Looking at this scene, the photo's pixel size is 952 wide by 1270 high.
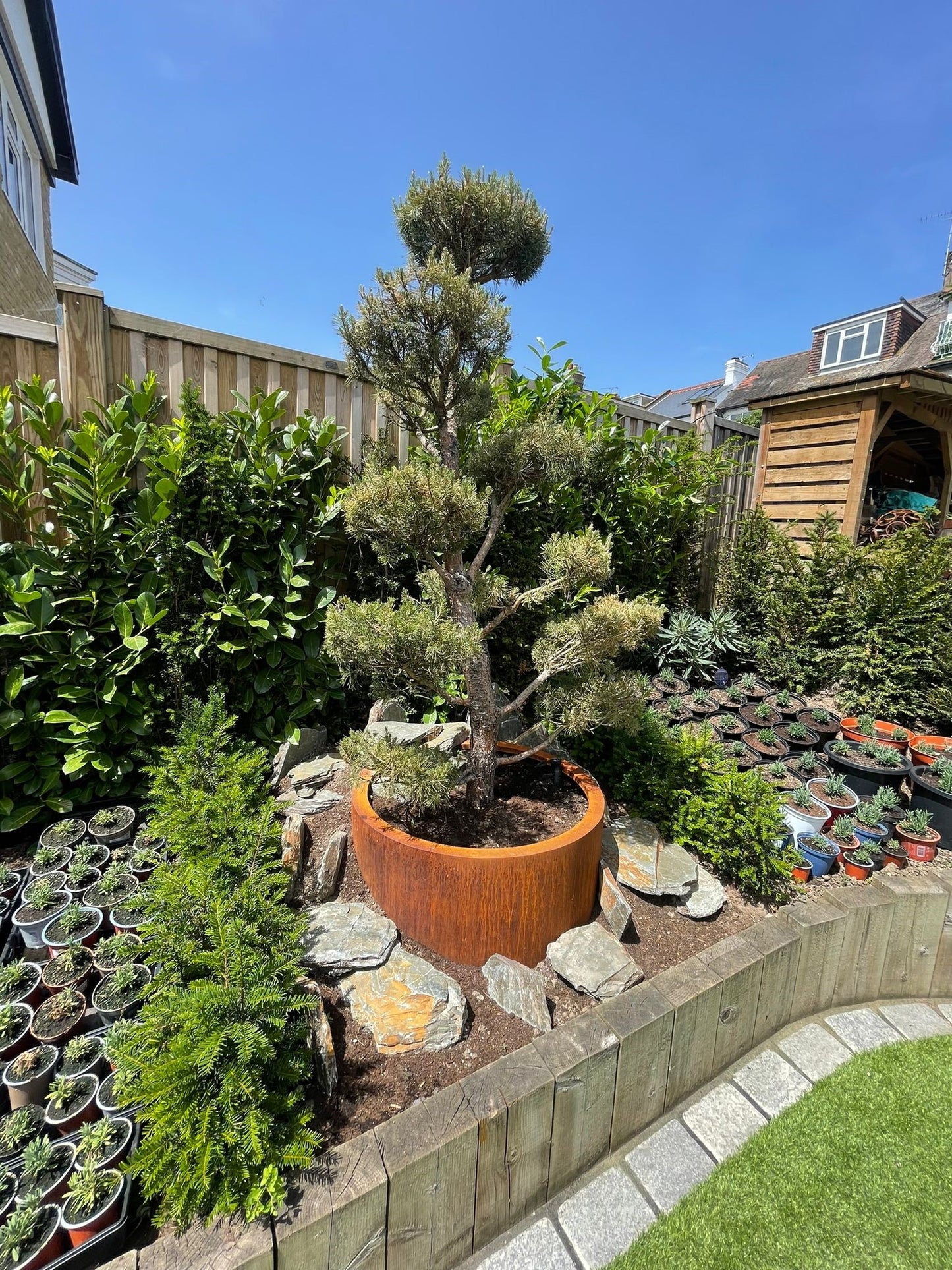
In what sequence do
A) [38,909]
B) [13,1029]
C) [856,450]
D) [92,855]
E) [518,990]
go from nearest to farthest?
[13,1029]
[518,990]
[38,909]
[92,855]
[856,450]

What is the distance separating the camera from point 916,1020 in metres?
2.13

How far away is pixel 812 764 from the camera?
2947 millimetres

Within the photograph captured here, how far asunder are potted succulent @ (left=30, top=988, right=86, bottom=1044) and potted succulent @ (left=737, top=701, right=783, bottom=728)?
11.5ft

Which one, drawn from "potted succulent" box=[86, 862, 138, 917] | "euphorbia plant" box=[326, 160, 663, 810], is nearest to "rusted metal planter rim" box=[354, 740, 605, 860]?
"euphorbia plant" box=[326, 160, 663, 810]

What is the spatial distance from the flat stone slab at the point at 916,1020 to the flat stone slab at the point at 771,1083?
64 cm

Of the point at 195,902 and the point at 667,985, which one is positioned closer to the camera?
the point at 195,902

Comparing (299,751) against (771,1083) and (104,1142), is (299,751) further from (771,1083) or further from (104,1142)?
(771,1083)

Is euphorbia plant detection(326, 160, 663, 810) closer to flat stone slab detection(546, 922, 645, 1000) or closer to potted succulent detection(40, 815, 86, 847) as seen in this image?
flat stone slab detection(546, 922, 645, 1000)

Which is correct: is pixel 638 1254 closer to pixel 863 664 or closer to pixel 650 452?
A: pixel 863 664

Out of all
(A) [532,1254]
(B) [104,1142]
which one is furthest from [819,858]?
(B) [104,1142]

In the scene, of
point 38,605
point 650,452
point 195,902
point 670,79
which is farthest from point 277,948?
point 670,79

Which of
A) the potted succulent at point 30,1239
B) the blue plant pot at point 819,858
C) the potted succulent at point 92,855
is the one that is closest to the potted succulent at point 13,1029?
the potted succulent at point 30,1239

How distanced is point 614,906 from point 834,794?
1607 millimetres

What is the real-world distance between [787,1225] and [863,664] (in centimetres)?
323
